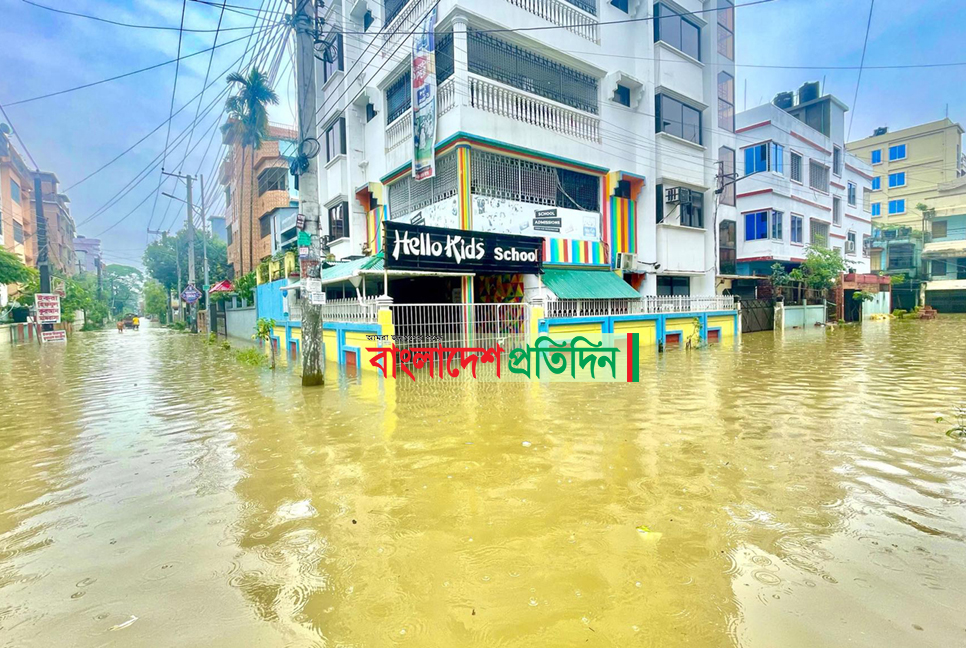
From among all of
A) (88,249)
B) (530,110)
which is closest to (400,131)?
(530,110)

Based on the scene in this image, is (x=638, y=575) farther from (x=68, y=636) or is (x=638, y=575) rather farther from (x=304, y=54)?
(x=304, y=54)

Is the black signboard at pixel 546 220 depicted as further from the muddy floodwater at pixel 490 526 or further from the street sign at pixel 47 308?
the street sign at pixel 47 308

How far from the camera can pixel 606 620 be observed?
8.02ft

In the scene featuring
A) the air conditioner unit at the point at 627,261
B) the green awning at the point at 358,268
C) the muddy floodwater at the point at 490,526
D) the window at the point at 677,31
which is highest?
the window at the point at 677,31

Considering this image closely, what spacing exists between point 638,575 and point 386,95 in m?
17.1

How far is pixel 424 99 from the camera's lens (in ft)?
43.2

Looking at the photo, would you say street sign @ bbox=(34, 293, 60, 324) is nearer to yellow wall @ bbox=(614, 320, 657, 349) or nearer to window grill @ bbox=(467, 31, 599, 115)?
window grill @ bbox=(467, 31, 599, 115)

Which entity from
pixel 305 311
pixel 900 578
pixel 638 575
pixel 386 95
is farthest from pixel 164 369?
pixel 900 578

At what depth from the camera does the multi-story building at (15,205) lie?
32.4m

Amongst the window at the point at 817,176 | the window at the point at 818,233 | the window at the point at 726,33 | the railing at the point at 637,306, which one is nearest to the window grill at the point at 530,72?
the railing at the point at 637,306

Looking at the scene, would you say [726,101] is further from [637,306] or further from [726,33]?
[637,306]

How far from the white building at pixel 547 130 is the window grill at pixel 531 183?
0.05 meters

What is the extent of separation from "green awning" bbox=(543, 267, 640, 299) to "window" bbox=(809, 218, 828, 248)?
61.7 feet

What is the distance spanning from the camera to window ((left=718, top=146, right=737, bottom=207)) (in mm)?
21781
